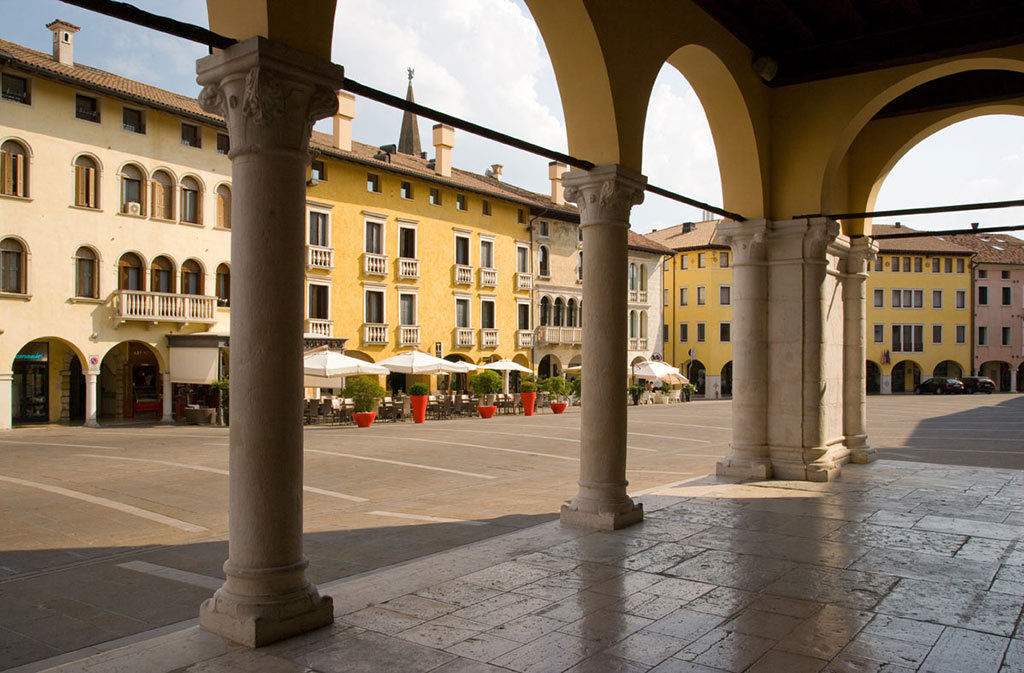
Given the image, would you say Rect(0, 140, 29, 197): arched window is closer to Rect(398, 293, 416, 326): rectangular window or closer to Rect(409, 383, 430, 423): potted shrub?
Rect(409, 383, 430, 423): potted shrub

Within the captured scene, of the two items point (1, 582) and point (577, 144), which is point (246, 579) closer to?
point (1, 582)

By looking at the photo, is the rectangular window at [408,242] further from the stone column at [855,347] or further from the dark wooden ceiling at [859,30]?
the dark wooden ceiling at [859,30]

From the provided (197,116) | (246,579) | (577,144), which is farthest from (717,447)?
(197,116)

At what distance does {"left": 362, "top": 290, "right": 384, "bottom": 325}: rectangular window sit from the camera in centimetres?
3419

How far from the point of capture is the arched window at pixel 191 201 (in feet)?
92.7

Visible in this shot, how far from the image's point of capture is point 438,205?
1464 inches

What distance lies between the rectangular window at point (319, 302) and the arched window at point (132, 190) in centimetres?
720

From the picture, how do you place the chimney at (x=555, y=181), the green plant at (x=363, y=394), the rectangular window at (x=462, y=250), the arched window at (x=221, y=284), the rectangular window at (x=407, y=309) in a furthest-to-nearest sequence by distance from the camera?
the chimney at (x=555, y=181), the rectangular window at (x=462, y=250), the rectangular window at (x=407, y=309), the arched window at (x=221, y=284), the green plant at (x=363, y=394)

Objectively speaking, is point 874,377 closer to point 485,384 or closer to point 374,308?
point 485,384

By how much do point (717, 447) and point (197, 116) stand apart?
21308mm

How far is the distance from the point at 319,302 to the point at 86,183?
31.7 feet

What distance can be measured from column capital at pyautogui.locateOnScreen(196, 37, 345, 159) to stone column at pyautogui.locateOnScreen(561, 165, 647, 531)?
3.39m

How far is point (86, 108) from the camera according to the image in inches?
1005

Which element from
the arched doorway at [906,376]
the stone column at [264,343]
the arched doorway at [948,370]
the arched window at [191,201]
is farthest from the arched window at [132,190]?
the arched doorway at [948,370]
